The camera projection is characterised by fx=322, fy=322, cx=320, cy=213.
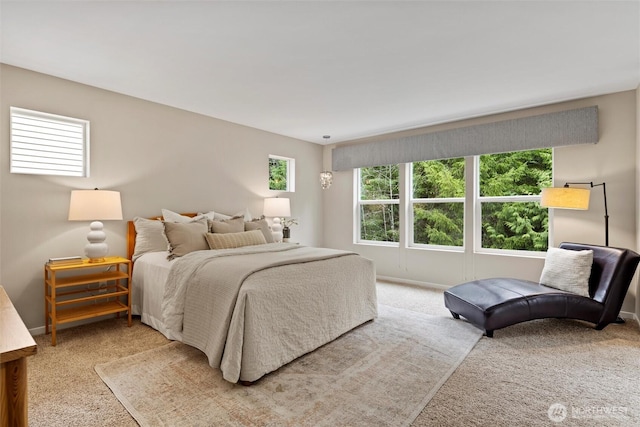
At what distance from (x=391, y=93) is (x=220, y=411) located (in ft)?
10.4

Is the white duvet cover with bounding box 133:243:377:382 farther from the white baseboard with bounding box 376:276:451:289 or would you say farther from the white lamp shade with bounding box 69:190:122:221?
the white baseboard with bounding box 376:276:451:289

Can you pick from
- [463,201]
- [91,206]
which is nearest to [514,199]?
[463,201]

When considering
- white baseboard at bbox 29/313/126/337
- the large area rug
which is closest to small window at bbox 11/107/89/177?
white baseboard at bbox 29/313/126/337

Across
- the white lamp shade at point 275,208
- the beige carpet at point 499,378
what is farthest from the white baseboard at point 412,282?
the white lamp shade at point 275,208

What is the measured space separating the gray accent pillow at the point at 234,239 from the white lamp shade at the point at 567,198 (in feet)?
10.5

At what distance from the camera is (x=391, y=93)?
3432mm

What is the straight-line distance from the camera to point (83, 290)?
3096 mm

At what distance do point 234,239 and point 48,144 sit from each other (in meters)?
1.95

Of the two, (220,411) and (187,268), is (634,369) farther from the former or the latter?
(187,268)

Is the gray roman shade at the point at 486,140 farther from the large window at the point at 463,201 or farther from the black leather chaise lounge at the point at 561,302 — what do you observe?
the black leather chaise lounge at the point at 561,302

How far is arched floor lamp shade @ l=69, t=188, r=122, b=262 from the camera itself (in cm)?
287

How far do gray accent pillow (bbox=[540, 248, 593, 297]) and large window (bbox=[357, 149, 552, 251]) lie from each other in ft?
2.82

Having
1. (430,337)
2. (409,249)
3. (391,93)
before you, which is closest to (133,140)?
(391,93)

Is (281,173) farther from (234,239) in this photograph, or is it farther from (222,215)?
(234,239)
